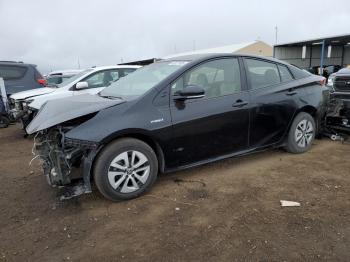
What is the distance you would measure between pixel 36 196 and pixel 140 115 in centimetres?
161

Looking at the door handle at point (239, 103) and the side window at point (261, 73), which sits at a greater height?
the side window at point (261, 73)

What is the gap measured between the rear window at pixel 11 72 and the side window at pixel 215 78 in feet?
25.7

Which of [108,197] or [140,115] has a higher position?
[140,115]

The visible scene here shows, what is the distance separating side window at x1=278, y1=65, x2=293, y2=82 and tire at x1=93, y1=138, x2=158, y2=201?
8.13 feet

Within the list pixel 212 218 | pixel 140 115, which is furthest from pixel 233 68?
pixel 212 218

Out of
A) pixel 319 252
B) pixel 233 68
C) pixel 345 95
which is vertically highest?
pixel 233 68

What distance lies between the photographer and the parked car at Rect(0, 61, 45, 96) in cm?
982

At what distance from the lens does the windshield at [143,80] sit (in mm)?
3979

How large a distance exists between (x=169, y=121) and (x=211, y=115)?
58 centimetres

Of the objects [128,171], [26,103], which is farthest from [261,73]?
[26,103]

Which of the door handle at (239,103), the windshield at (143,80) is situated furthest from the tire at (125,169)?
the door handle at (239,103)

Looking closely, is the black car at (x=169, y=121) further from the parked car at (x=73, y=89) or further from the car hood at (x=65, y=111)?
the parked car at (x=73, y=89)

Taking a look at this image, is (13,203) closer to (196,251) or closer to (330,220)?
(196,251)

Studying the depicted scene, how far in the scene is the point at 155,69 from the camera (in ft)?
14.8
